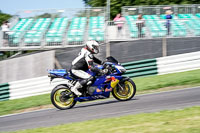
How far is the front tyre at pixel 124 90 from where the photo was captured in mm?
8977

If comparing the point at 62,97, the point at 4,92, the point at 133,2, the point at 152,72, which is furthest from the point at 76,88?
the point at 133,2

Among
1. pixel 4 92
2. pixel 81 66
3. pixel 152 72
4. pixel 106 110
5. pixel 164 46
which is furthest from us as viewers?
pixel 164 46

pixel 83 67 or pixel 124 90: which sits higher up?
pixel 83 67

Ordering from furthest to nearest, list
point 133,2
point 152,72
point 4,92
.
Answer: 1. point 133,2
2. point 4,92
3. point 152,72

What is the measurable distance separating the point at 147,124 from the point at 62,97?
3845 millimetres

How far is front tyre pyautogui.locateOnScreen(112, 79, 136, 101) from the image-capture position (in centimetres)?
898

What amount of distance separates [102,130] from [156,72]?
8190 mm

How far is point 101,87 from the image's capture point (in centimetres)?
908

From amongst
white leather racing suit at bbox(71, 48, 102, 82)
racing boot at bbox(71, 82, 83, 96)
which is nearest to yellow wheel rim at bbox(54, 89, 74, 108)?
racing boot at bbox(71, 82, 83, 96)

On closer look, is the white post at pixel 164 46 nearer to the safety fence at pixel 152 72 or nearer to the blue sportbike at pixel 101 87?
the safety fence at pixel 152 72

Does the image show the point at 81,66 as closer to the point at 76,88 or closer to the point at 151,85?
the point at 76,88

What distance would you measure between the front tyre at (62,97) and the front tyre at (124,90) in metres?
1.26

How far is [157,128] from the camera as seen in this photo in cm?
547


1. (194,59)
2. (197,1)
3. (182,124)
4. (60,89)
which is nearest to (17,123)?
(60,89)
